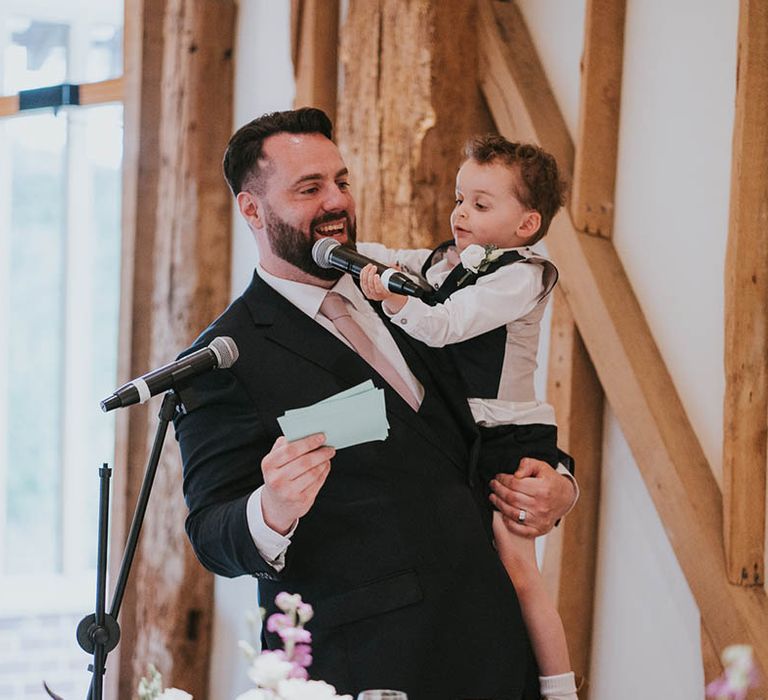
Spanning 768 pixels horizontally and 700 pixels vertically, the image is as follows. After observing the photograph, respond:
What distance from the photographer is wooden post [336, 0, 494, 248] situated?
3162mm

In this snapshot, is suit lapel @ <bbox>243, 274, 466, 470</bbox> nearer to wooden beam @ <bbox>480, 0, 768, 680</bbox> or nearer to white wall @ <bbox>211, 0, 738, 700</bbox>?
wooden beam @ <bbox>480, 0, 768, 680</bbox>

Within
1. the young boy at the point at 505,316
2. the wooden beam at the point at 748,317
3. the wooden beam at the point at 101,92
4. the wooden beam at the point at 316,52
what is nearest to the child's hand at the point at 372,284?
the young boy at the point at 505,316

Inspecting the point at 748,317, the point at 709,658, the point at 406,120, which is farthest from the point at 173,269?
the point at 709,658

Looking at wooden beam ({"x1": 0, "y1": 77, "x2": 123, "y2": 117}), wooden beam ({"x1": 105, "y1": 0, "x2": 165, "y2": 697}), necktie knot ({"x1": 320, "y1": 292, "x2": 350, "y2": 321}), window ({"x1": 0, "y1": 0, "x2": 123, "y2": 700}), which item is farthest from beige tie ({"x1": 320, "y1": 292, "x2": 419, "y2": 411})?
window ({"x1": 0, "y1": 0, "x2": 123, "y2": 700})

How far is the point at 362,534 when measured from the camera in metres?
2.02

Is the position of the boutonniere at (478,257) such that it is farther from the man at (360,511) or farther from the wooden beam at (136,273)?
the wooden beam at (136,273)

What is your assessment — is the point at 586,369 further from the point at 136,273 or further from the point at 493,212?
the point at 136,273

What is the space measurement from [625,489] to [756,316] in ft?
2.22

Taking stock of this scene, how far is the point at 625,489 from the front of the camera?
10.0 feet

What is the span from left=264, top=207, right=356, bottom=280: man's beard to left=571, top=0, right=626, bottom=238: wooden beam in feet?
3.51

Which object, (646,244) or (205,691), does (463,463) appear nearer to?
(646,244)

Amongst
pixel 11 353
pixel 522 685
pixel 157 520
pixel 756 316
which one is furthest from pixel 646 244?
pixel 11 353

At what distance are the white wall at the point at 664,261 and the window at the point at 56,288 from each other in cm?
Answer: 314

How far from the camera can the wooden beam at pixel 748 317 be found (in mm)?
2572
